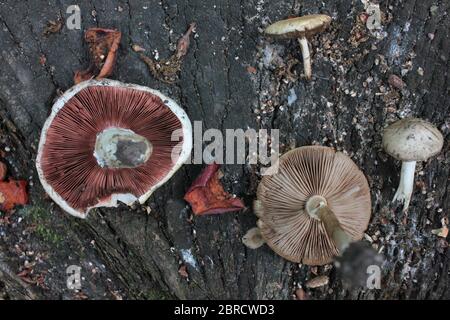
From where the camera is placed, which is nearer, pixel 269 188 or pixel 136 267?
pixel 269 188

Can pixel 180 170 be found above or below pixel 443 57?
below

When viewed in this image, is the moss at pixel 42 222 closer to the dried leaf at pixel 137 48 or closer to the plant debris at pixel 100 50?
the plant debris at pixel 100 50

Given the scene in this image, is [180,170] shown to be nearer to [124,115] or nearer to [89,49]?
[124,115]

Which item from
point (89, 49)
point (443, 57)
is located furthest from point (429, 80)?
point (89, 49)

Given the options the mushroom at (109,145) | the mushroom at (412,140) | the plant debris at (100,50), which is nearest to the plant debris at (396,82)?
the mushroom at (412,140)

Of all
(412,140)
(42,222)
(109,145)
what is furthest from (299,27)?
(42,222)
